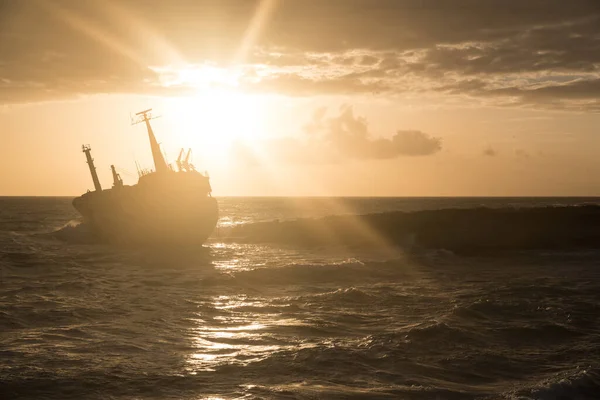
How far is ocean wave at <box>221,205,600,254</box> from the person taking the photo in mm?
51847

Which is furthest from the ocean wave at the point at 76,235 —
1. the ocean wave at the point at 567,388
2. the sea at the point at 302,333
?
the ocean wave at the point at 567,388

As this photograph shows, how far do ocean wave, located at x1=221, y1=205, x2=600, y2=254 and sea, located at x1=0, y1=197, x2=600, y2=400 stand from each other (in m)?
16.4

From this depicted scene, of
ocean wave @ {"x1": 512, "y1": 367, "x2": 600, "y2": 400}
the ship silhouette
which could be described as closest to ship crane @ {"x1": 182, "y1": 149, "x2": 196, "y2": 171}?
the ship silhouette

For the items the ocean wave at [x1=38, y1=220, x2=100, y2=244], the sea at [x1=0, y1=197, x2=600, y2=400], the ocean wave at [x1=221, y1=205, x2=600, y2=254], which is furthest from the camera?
the ocean wave at [x1=38, y1=220, x2=100, y2=244]

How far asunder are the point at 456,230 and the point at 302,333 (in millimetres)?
43404

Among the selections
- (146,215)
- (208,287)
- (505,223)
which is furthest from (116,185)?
(505,223)

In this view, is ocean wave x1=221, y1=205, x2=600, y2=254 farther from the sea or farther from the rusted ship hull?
the sea

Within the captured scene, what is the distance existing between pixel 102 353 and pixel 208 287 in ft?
45.7

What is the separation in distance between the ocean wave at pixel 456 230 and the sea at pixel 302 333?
16350mm

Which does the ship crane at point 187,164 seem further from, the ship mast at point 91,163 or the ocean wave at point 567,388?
the ocean wave at point 567,388

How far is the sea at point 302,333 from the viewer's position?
13.2m

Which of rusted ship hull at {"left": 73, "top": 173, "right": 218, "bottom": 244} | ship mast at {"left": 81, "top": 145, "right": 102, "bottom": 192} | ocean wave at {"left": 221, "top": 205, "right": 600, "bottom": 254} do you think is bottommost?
ocean wave at {"left": 221, "top": 205, "right": 600, "bottom": 254}

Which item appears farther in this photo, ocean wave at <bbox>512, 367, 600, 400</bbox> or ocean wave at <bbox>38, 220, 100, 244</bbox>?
ocean wave at <bbox>38, 220, 100, 244</bbox>

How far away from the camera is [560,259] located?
40.3 metres
